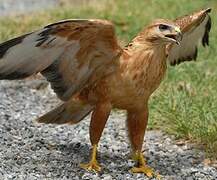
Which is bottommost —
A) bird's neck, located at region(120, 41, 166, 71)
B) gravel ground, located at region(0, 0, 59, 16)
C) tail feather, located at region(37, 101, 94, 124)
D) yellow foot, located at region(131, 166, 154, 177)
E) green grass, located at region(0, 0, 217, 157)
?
gravel ground, located at region(0, 0, 59, 16)

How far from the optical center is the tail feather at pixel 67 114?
638cm

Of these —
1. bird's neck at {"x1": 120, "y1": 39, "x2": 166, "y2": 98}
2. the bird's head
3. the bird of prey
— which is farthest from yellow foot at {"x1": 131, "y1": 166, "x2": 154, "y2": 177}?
the bird's head

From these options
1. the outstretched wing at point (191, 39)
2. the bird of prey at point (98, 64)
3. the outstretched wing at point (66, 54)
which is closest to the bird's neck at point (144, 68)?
the bird of prey at point (98, 64)

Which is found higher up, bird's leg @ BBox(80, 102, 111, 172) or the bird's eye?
the bird's eye

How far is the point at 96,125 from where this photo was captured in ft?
19.4

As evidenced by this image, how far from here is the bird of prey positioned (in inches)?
223

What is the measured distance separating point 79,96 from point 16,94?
2632mm

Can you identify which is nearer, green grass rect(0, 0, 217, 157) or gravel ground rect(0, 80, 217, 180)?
gravel ground rect(0, 80, 217, 180)

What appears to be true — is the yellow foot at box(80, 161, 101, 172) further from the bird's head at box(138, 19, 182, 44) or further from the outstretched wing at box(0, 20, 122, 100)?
the bird's head at box(138, 19, 182, 44)

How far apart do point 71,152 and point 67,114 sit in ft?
1.04

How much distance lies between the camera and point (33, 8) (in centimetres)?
1373

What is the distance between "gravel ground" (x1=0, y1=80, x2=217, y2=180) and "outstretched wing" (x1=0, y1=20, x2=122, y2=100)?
58 centimetres

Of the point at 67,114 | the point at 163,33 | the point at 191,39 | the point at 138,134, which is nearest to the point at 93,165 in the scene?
the point at 138,134

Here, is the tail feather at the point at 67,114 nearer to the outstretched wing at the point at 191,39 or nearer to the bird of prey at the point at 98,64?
the bird of prey at the point at 98,64
